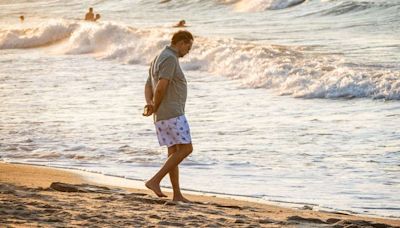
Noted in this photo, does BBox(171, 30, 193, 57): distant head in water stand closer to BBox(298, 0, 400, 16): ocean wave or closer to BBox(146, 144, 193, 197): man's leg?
BBox(146, 144, 193, 197): man's leg

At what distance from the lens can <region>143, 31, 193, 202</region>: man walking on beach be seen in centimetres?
843


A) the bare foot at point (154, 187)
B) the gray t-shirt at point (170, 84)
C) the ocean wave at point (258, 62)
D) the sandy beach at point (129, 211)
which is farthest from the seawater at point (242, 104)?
the gray t-shirt at point (170, 84)

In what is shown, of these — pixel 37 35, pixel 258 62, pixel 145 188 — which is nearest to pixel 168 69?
pixel 145 188

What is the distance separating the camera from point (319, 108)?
16.6m

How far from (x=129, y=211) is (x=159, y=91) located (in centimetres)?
130

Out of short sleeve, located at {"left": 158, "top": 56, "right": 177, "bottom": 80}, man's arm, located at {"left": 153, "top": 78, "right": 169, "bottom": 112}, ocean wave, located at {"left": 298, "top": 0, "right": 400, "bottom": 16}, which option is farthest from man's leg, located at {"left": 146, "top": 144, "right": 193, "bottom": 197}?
ocean wave, located at {"left": 298, "top": 0, "right": 400, "bottom": 16}

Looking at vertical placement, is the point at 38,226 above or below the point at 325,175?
above

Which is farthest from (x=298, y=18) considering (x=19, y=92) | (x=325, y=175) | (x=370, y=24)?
(x=325, y=175)

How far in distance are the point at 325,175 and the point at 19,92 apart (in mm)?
9044

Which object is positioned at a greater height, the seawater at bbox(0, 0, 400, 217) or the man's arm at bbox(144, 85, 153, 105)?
the man's arm at bbox(144, 85, 153, 105)

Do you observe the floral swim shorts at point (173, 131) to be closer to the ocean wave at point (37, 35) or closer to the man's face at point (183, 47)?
the man's face at point (183, 47)

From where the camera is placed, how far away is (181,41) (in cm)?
849

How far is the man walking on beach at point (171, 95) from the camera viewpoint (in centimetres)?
843

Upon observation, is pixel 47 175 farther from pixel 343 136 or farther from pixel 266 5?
pixel 266 5
